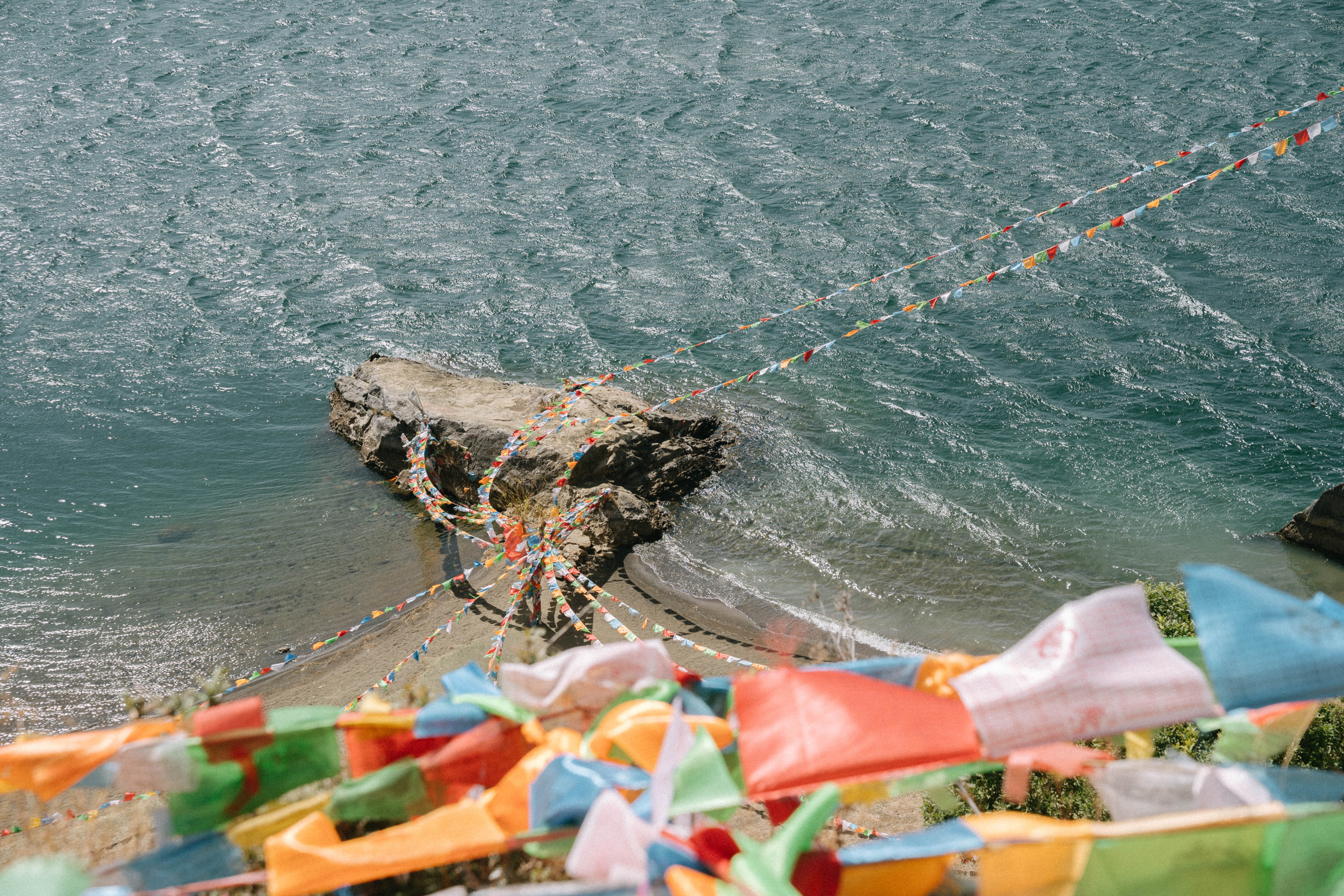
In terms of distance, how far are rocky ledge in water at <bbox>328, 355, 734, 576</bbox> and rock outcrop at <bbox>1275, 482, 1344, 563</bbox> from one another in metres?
7.74

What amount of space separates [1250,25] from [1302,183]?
865cm

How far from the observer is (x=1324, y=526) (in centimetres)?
1188

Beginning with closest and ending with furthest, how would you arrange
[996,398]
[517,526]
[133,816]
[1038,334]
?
[133,816], [517,526], [996,398], [1038,334]

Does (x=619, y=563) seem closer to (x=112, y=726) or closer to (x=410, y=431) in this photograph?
(x=410, y=431)

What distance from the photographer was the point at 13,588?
43.3ft

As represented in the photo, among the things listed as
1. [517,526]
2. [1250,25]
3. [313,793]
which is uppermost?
[1250,25]

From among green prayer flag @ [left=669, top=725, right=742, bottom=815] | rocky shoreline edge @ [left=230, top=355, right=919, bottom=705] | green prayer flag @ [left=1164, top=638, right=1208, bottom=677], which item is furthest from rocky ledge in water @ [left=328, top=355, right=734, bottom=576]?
green prayer flag @ [left=1164, top=638, right=1208, bottom=677]

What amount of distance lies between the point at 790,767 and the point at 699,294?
16090 millimetres

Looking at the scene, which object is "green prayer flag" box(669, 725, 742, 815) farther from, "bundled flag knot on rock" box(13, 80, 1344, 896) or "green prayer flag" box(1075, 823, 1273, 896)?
"green prayer flag" box(1075, 823, 1273, 896)

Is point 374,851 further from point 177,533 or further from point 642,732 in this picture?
point 177,533

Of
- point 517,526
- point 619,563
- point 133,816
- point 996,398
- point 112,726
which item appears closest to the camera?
point 133,816

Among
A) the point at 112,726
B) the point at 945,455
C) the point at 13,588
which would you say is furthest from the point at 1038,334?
the point at 13,588

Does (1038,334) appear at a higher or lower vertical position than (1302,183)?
lower

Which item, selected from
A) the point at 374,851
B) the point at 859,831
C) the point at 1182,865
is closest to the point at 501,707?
the point at 374,851
